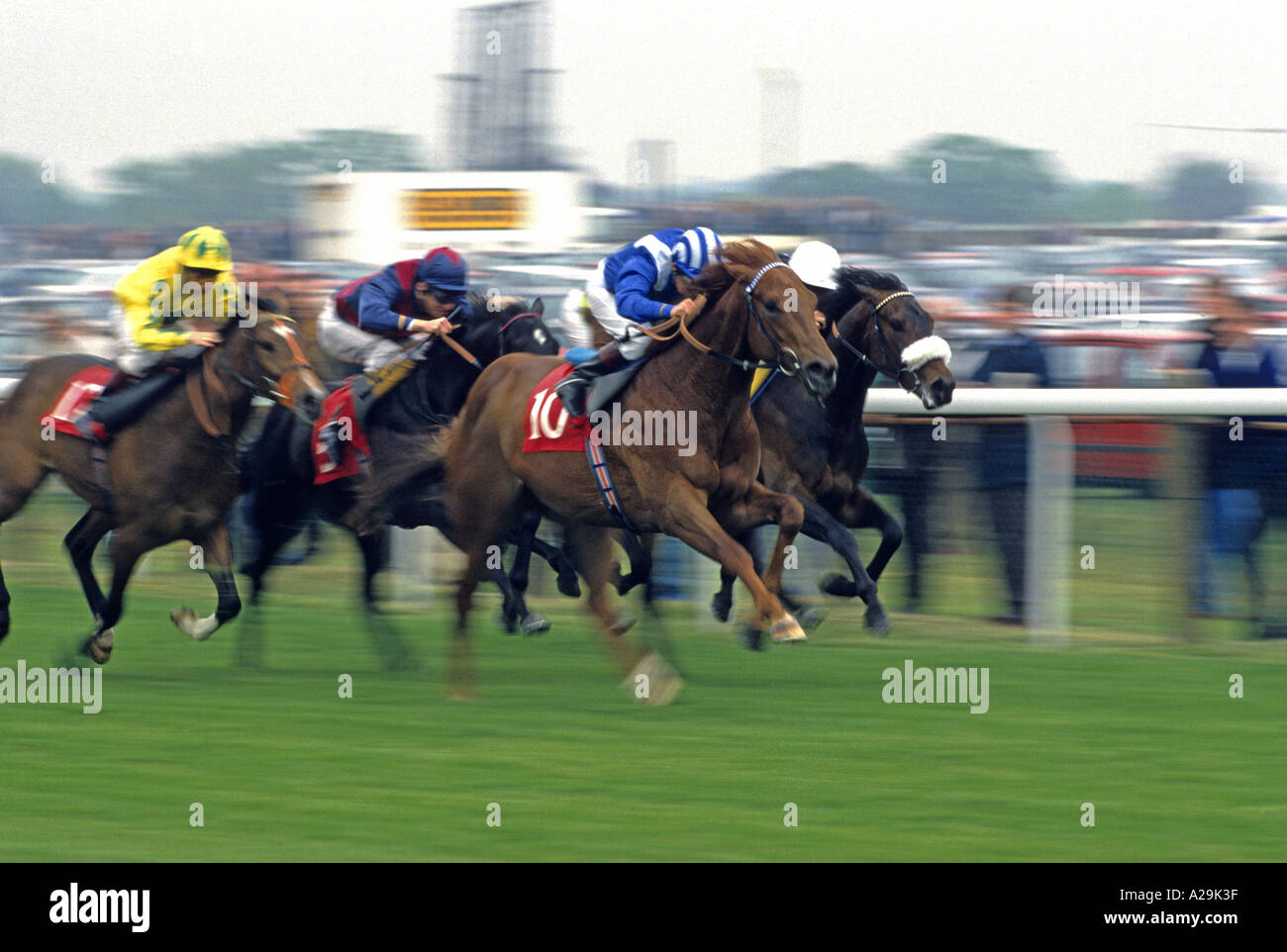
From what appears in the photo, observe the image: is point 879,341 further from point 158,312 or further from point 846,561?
point 158,312

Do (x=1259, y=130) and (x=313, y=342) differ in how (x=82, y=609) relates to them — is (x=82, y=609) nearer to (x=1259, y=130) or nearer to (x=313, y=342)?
(x=313, y=342)

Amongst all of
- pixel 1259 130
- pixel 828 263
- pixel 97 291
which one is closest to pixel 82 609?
pixel 828 263

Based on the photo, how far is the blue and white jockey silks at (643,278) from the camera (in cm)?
611

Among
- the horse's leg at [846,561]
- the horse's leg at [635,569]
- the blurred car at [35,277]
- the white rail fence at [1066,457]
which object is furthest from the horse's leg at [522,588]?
the blurred car at [35,277]

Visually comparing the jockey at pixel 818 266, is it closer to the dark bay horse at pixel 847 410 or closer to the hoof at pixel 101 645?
the dark bay horse at pixel 847 410

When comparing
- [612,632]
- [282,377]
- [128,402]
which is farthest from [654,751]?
[128,402]

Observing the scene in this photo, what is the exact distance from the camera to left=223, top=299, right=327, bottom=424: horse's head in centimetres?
641

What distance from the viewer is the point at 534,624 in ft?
24.3

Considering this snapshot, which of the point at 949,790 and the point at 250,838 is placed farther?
the point at 949,790

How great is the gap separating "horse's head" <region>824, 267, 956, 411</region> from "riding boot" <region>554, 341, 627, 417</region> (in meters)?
1.15

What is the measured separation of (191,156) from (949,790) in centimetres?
5671

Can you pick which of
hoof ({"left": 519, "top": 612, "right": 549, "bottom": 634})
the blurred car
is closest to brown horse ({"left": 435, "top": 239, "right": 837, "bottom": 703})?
hoof ({"left": 519, "top": 612, "right": 549, "bottom": 634})

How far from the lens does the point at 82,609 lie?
857 centimetres

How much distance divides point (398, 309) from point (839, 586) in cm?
192
